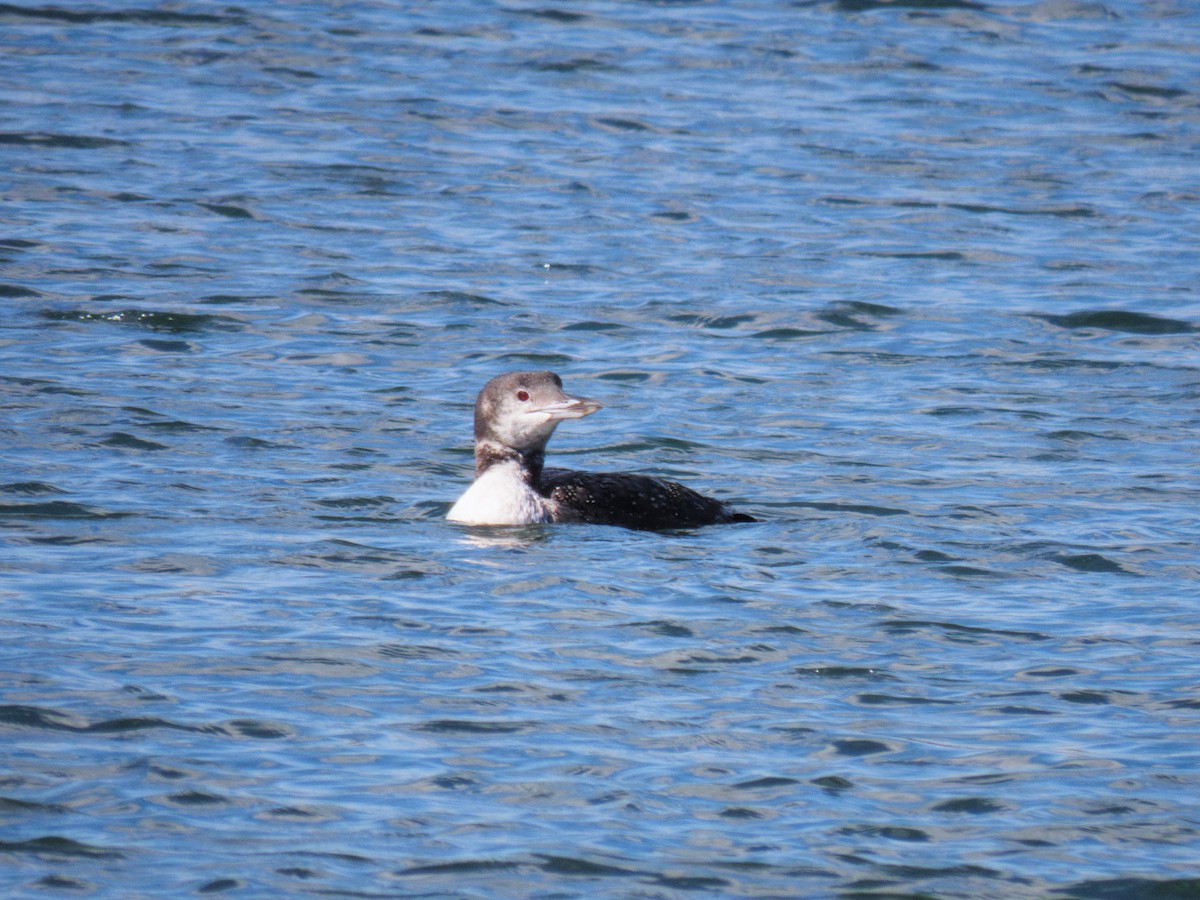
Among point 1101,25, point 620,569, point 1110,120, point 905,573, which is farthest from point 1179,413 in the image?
point 1101,25

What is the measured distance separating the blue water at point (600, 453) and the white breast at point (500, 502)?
15 centimetres

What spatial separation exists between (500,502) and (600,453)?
5.87 feet

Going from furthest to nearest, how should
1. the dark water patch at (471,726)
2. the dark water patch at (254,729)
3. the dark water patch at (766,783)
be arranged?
the dark water patch at (471,726)
the dark water patch at (254,729)
the dark water patch at (766,783)

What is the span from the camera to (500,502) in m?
9.09

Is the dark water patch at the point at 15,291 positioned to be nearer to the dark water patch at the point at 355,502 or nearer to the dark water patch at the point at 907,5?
the dark water patch at the point at 355,502

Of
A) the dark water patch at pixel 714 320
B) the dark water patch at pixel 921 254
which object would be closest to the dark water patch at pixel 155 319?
the dark water patch at pixel 714 320

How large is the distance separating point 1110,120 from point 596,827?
14622 millimetres

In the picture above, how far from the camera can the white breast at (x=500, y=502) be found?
909 cm

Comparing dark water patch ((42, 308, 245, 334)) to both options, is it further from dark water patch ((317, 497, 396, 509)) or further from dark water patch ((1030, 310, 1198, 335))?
dark water patch ((1030, 310, 1198, 335))

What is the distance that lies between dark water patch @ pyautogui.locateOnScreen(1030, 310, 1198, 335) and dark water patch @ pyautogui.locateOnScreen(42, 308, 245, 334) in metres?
5.37

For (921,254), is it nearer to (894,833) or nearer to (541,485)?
(541,485)

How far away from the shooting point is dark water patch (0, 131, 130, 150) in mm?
16844

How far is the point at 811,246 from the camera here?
15211mm

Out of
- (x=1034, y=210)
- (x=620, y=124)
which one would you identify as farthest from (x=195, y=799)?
(x=620, y=124)
